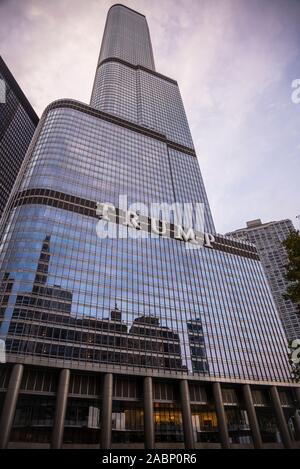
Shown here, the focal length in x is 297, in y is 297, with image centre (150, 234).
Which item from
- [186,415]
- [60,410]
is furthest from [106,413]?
[186,415]

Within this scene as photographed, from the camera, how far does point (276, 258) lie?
130m

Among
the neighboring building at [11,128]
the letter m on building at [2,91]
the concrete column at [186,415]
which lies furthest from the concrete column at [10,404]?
the letter m on building at [2,91]

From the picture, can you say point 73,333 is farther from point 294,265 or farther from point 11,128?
point 11,128

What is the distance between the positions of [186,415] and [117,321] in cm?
2183

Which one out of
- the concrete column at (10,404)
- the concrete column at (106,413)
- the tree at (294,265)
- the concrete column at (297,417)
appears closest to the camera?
the tree at (294,265)

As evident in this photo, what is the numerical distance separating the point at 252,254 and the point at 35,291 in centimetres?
7257

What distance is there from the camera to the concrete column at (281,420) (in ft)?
192

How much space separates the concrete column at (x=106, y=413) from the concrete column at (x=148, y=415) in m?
A: 6.79

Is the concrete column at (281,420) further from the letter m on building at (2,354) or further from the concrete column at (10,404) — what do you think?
the letter m on building at (2,354)

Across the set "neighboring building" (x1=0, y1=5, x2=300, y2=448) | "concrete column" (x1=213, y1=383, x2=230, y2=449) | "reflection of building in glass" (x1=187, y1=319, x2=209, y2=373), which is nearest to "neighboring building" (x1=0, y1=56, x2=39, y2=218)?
"neighboring building" (x1=0, y1=5, x2=300, y2=448)

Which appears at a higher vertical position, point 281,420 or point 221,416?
point 221,416

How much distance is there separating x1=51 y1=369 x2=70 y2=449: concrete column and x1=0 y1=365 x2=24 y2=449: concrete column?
6.37 m
